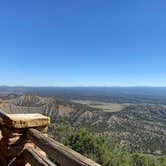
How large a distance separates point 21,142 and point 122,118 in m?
153

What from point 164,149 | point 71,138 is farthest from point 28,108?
point 71,138

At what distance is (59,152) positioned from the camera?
2.62m

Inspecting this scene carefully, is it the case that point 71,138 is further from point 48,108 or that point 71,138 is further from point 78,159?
point 48,108

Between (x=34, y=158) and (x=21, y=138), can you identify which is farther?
(x=21, y=138)

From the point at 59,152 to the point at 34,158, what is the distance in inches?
25.7

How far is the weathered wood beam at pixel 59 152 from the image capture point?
2.27 meters

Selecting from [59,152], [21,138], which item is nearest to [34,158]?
[21,138]

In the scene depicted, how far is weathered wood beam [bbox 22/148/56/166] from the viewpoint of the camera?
296 centimetres

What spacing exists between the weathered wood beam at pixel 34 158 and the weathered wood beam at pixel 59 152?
136 mm

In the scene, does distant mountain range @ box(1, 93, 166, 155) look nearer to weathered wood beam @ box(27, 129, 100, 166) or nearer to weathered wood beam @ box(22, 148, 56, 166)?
weathered wood beam @ box(22, 148, 56, 166)

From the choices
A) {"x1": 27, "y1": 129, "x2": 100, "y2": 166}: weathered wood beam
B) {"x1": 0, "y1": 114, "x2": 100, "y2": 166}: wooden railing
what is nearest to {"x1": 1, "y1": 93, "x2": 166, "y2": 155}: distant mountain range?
{"x1": 0, "y1": 114, "x2": 100, "y2": 166}: wooden railing

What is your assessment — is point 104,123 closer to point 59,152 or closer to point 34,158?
point 34,158

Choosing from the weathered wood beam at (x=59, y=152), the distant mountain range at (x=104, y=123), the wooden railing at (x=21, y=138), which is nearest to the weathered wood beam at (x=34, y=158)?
the wooden railing at (x=21, y=138)

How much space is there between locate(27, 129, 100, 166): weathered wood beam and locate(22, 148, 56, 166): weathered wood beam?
0.14m
